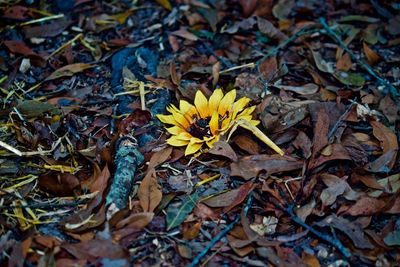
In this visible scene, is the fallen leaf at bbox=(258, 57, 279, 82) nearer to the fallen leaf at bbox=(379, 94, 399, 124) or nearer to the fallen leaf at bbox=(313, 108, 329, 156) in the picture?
the fallen leaf at bbox=(313, 108, 329, 156)

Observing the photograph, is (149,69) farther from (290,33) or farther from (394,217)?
(394,217)

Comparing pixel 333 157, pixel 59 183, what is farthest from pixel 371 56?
pixel 59 183

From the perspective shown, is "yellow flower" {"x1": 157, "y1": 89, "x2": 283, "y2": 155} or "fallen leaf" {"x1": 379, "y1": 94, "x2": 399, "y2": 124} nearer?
"yellow flower" {"x1": 157, "y1": 89, "x2": 283, "y2": 155}

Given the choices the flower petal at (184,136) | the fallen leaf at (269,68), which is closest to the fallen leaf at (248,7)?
the fallen leaf at (269,68)

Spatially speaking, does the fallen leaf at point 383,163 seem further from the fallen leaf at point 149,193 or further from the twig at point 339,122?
the fallen leaf at point 149,193

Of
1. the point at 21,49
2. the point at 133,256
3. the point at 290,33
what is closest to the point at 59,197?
the point at 133,256

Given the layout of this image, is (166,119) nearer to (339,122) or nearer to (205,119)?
(205,119)

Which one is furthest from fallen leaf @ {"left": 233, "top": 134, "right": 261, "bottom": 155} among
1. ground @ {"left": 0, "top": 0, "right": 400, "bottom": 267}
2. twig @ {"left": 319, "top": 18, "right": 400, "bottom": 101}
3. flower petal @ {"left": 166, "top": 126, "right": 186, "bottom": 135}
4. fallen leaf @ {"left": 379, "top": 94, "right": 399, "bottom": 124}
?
twig @ {"left": 319, "top": 18, "right": 400, "bottom": 101}
